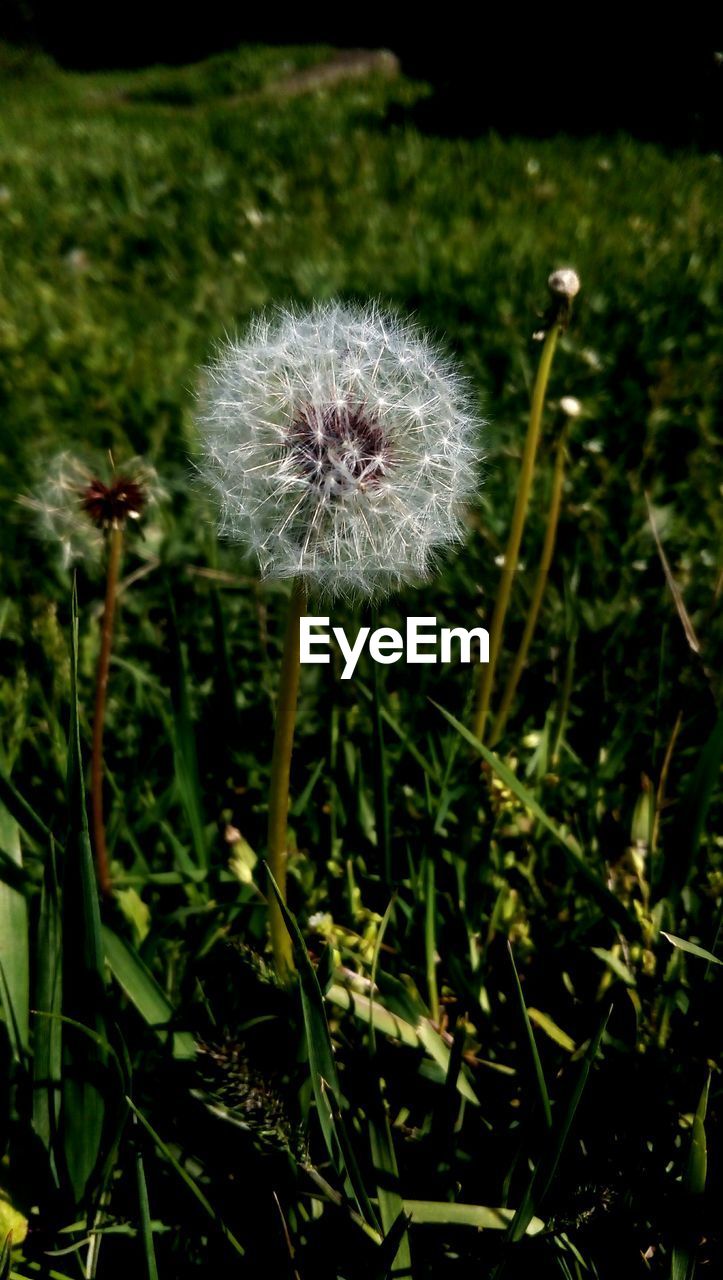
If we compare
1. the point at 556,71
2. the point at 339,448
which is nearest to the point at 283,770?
the point at 339,448

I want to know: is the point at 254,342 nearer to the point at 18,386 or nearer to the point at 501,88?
the point at 18,386

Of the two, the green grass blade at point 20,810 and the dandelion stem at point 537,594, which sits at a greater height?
the dandelion stem at point 537,594

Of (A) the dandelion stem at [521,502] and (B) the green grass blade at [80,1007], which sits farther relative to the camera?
(A) the dandelion stem at [521,502]

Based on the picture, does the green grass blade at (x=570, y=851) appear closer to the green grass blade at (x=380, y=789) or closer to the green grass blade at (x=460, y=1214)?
the green grass blade at (x=380, y=789)

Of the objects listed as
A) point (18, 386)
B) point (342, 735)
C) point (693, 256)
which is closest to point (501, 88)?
point (693, 256)

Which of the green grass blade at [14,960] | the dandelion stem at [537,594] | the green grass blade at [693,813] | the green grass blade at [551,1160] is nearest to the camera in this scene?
the green grass blade at [551,1160]

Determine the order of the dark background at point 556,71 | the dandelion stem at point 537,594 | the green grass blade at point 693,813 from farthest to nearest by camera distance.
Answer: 1. the dark background at point 556,71
2. the dandelion stem at point 537,594
3. the green grass blade at point 693,813

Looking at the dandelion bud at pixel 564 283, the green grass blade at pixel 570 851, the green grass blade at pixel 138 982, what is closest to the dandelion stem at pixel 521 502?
the dandelion bud at pixel 564 283

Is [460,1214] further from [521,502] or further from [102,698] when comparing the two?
[521,502]

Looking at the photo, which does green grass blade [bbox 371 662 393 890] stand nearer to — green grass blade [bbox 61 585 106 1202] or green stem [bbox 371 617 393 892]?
green stem [bbox 371 617 393 892]
